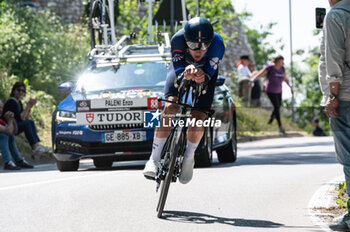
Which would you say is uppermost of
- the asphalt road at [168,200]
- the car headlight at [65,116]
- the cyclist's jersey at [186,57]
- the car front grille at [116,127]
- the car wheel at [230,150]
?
the cyclist's jersey at [186,57]

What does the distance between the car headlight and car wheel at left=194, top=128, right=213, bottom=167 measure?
1.92 metres

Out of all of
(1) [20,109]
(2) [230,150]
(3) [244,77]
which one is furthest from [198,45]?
(3) [244,77]

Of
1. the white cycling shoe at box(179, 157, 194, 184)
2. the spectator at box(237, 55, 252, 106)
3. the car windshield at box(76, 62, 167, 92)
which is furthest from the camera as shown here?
the spectator at box(237, 55, 252, 106)

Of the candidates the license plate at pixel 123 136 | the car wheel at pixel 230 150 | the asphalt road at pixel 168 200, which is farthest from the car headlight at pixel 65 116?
the car wheel at pixel 230 150

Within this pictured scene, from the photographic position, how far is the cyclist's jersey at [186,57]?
7.54m

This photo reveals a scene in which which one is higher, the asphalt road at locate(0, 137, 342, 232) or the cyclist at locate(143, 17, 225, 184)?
the cyclist at locate(143, 17, 225, 184)

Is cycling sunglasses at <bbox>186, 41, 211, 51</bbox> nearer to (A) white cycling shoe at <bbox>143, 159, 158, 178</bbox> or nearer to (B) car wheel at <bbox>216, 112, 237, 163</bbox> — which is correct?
(A) white cycling shoe at <bbox>143, 159, 158, 178</bbox>

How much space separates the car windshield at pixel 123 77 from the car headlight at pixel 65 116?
650 millimetres

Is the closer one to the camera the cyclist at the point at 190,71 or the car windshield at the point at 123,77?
the cyclist at the point at 190,71

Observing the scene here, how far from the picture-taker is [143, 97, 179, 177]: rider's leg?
7.54m

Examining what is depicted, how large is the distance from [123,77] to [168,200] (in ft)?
15.0

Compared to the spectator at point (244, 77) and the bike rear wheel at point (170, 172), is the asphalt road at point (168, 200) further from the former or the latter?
the spectator at point (244, 77)

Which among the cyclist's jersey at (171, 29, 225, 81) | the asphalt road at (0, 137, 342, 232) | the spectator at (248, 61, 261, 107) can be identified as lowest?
the spectator at (248, 61, 261, 107)

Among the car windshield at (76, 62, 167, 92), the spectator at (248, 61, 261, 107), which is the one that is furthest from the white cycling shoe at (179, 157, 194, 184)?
the spectator at (248, 61, 261, 107)
